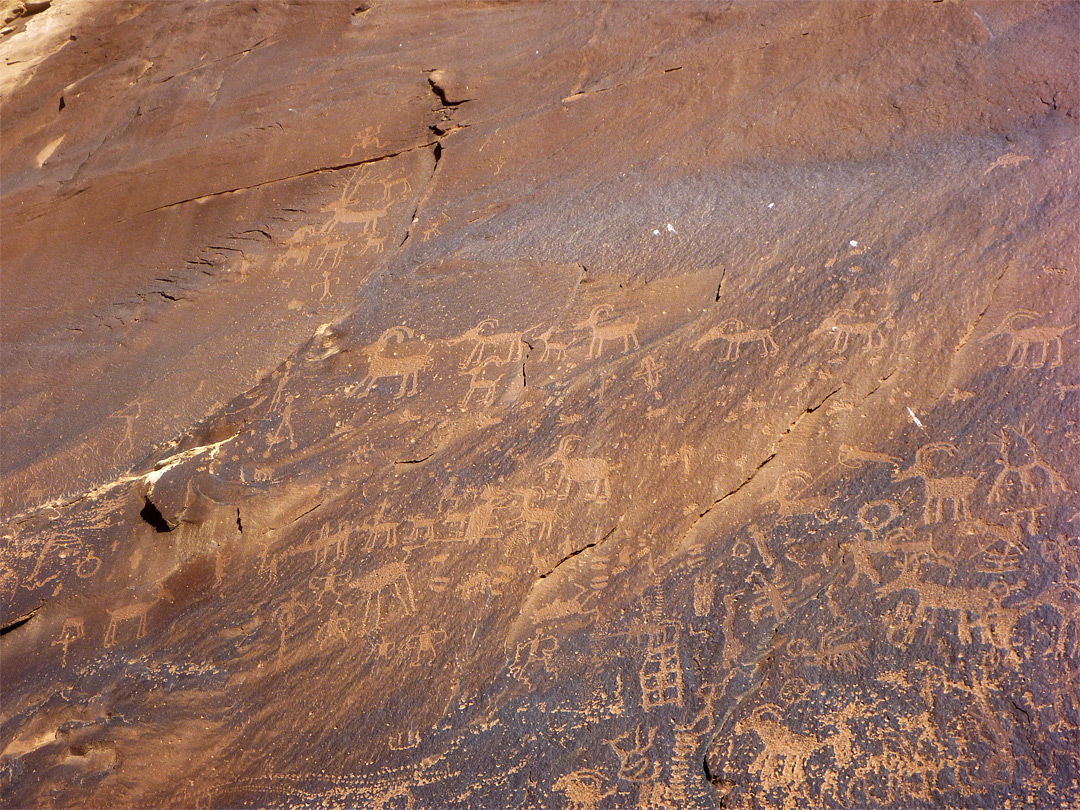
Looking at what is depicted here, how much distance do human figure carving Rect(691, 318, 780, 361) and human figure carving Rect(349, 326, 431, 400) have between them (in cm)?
125

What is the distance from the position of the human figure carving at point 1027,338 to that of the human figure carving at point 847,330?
37cm

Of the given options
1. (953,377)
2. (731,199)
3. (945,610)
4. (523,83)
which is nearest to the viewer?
(945,610)

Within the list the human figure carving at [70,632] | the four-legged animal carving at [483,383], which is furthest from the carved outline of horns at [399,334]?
the human figure carving at [70,632]

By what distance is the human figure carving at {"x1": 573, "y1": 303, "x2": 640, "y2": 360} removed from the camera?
11.3 ft

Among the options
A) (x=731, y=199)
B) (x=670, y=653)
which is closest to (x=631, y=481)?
(x=670, y=653)

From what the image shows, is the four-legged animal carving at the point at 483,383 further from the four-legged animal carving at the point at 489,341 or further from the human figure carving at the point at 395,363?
the human figure carving at the point at 395,363

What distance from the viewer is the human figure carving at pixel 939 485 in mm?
2703

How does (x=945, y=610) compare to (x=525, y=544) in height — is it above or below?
below

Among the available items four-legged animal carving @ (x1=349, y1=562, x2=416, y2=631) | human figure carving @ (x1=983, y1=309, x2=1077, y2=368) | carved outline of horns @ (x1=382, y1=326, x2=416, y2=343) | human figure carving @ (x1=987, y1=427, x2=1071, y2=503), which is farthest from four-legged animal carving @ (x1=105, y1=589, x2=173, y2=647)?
human figure carving @ (x1=983, y1=309, x2=1077, y2=368)

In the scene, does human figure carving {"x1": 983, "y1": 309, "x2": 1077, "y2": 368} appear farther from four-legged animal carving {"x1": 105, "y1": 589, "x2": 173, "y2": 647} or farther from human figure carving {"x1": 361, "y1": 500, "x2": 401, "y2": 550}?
four-legged animal carving {"x1": 105, "y1": 589, "x2": 173, "y2": 647}

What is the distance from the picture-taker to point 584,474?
3.14 metres

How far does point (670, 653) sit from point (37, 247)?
4.70 m

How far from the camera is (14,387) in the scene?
446cm

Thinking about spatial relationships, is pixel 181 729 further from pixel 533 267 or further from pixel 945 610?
pixel 945 610
